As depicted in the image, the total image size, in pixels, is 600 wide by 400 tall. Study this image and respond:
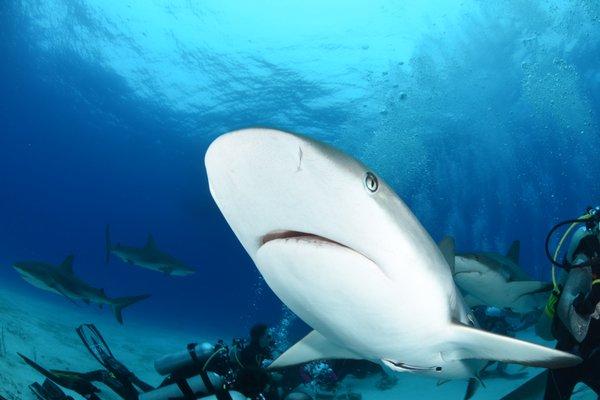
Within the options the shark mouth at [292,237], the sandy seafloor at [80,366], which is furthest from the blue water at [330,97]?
the shark mouth at [292,237]

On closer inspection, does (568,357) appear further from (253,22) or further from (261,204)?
(253,22)

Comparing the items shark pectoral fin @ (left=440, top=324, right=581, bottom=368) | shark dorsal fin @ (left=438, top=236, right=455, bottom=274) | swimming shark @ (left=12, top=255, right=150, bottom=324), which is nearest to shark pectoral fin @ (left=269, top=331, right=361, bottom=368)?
shark pectoral fin @ (left=440, top=324, right=581, bottom=368)

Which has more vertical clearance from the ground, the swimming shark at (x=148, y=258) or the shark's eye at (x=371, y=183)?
the shark's eye at (x=371, y=183)

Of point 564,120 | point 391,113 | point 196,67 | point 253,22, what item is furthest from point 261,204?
point 564,120

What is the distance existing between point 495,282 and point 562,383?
1872 millimetres

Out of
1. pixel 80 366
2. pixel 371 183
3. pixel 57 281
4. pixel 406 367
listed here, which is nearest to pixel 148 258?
pixel 57 281

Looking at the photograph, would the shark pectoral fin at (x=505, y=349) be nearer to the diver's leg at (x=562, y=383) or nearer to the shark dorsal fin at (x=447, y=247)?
the shark dorsal fin at (x=447, y=247)

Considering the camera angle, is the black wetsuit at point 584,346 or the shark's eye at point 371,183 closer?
the shark's eye at point 371,183

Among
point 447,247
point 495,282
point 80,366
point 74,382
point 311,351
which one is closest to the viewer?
point 311,351

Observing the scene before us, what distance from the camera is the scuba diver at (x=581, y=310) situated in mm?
2859

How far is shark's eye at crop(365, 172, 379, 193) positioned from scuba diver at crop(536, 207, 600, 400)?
2267 mm

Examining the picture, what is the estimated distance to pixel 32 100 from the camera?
35312 millimetres

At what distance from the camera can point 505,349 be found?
2.05 metres

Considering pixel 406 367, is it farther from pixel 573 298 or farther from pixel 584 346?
pixel 584 346
